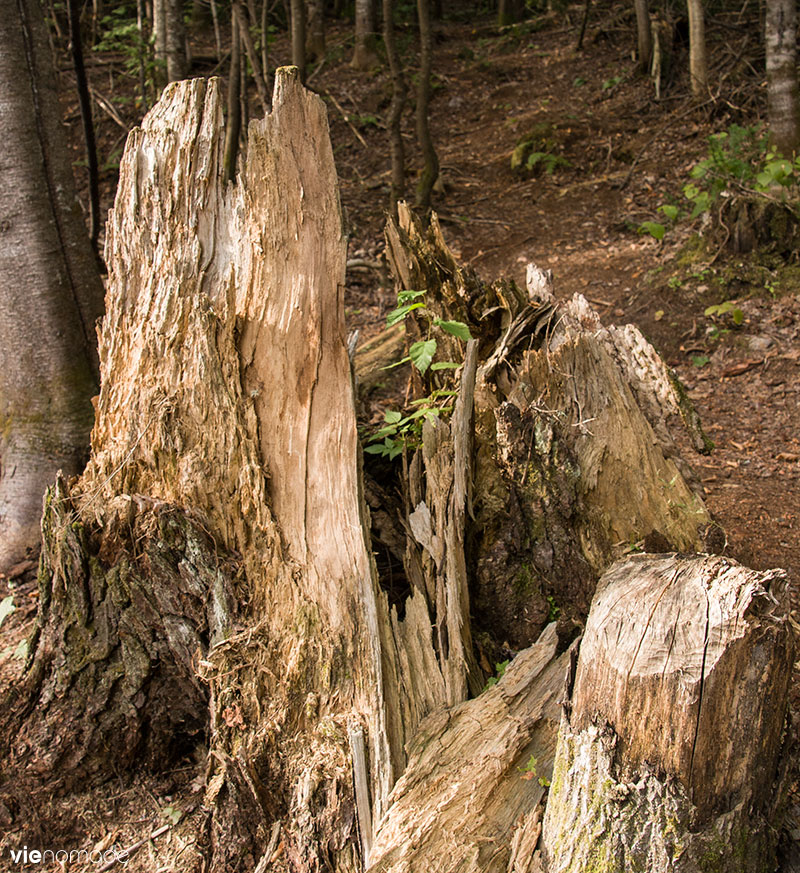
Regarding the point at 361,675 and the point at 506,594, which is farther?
the point at 506,594

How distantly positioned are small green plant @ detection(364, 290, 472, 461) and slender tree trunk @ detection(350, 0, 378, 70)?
43.9ft

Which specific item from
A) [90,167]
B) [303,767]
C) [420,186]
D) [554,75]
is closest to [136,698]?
[303,767]

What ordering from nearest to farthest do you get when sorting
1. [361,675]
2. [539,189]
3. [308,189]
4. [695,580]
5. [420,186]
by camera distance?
[695,580] → [361,675] → [308,189] → [420,186] → [539,189]

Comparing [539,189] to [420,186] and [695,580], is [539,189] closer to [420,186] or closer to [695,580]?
Result: [420,186]

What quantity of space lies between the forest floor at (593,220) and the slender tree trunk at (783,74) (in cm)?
122

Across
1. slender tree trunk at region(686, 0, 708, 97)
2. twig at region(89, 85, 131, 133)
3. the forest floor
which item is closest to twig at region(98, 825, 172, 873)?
the forest floor

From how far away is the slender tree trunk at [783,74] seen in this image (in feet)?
23.4

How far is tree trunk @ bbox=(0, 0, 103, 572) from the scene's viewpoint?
3604mm

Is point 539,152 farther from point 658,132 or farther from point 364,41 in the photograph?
point 364,41

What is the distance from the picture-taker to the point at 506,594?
2947 millimetres

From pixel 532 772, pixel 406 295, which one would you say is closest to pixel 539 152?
pixel 406 295

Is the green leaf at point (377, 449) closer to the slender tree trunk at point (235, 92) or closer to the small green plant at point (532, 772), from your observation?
the small green plant at point (532, 772)

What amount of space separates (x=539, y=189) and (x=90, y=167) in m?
7.17

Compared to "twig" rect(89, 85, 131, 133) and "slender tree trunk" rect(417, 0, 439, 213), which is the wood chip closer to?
"slender tree trunk" rect(417, 0, 439, 213)
